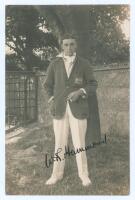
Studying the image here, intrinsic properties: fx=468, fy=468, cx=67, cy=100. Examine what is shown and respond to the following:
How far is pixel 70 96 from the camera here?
5082mm

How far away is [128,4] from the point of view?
5.19 metres

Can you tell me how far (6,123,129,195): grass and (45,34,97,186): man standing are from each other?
9 centimetres

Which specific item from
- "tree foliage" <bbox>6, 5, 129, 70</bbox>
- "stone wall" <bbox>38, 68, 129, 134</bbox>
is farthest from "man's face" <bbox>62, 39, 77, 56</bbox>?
"stone wall" <bbox>38, 68, 129, 134</bbox>

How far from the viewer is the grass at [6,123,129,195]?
5137mm

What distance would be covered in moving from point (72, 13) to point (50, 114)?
116cm

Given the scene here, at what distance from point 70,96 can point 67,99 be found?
0.16ft

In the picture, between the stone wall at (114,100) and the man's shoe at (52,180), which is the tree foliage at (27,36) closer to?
the stone wall at (114,100)

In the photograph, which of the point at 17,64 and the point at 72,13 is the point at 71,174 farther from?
the point at 72,13

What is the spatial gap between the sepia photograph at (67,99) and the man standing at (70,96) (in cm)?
1

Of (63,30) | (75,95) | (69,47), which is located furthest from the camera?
A: (63,30)

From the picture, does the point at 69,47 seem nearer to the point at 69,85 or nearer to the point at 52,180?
the point at 69,85

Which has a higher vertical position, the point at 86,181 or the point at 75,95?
the point at 75,95

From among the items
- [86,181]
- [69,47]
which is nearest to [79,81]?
[69,47]
